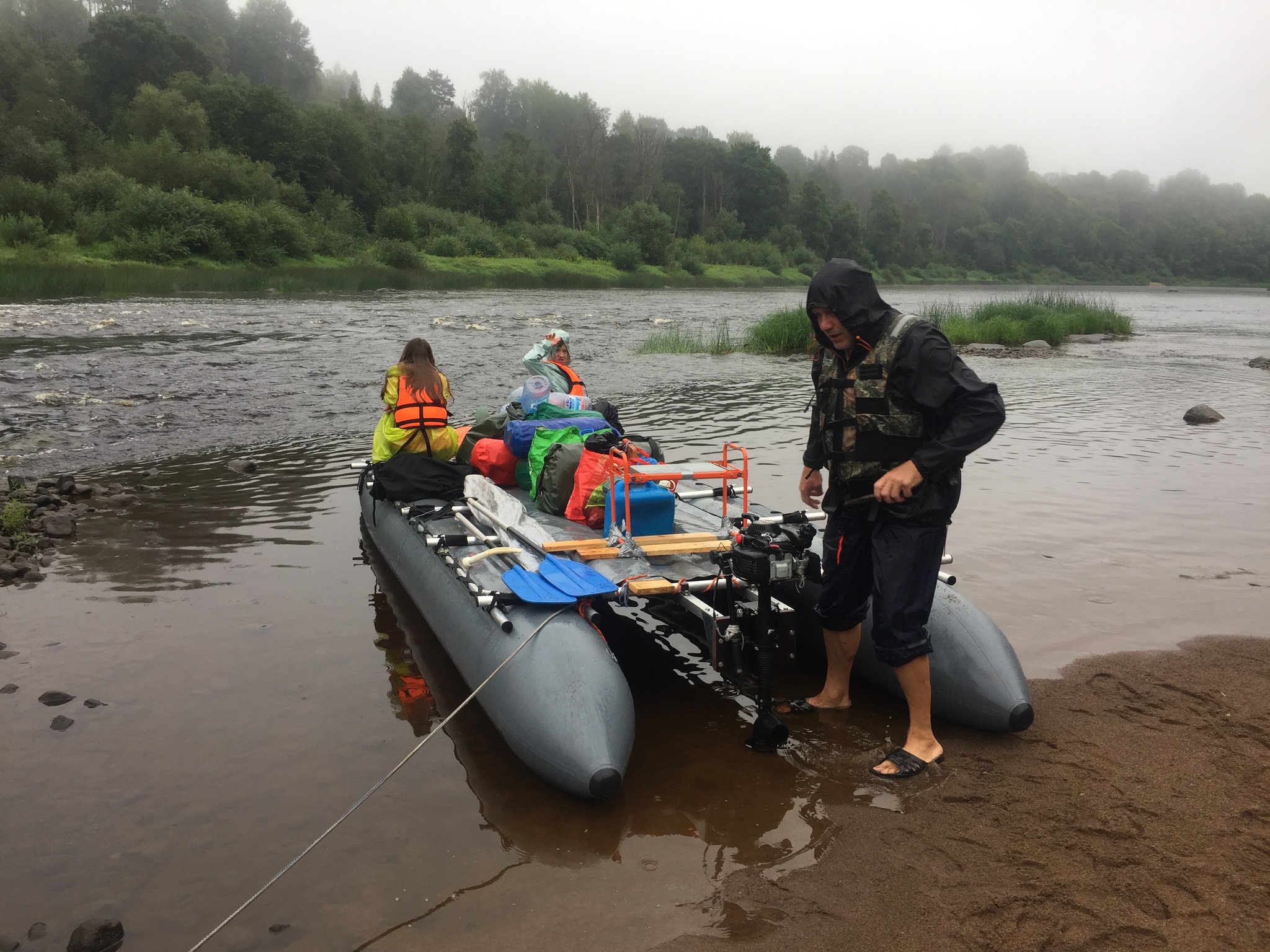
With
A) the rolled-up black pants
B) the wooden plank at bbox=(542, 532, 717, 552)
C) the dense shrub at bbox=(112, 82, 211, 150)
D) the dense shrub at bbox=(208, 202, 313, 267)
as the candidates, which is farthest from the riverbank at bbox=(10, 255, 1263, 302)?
the rolled-up black pants

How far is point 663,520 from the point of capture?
4.88 meters

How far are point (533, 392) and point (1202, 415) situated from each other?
441 inches

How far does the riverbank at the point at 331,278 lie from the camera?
27.6 m

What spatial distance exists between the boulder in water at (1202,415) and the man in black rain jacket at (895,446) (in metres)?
11.4

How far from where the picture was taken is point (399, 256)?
152 ft

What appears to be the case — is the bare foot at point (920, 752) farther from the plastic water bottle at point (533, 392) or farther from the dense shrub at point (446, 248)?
the dense shrub at point (446, 248)

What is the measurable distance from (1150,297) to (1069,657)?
72.0 meters

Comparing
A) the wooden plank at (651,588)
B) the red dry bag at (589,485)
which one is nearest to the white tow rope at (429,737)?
the wooden plank at (651,588)

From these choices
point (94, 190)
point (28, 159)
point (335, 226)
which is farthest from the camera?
point (335, 226)

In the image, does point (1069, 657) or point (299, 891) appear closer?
point (299, 891)

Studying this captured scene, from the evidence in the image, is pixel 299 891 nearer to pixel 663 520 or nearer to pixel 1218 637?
pixel 663 520

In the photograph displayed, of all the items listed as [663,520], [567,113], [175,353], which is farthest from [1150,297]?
[567,113]

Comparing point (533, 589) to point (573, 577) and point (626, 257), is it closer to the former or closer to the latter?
point (573, 577)

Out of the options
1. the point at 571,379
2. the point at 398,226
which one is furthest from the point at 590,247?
the point at 571,379
